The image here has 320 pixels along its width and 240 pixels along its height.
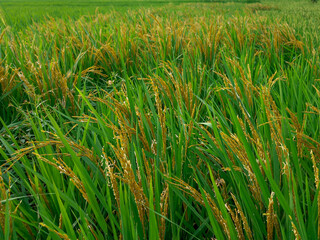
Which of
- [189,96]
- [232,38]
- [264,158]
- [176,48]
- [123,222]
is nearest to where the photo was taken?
[123,222]

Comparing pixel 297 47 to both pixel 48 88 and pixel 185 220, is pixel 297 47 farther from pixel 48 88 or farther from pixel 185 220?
pixel 185 220

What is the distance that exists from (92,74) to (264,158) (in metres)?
1.74

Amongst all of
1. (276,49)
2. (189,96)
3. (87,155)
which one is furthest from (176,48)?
(87,155)

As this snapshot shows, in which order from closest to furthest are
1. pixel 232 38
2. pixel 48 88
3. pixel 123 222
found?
pixel 123 222 → pixel 48 88 → pixel 232 38

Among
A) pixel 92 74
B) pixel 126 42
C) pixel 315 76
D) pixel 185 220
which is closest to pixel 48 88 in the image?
pixel 92 74

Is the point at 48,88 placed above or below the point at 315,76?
above

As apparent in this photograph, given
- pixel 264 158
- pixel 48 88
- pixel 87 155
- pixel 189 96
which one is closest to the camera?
pixel 264 158

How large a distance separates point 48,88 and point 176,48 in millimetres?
1135

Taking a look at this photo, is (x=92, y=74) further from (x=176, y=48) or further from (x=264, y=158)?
(x=264, y=158)

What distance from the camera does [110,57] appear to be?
227 cm

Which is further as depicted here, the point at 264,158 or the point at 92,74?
the point at 92,74

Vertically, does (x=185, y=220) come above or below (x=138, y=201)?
below

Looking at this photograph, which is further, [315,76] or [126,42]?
[126,42]

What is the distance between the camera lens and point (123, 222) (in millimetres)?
663
